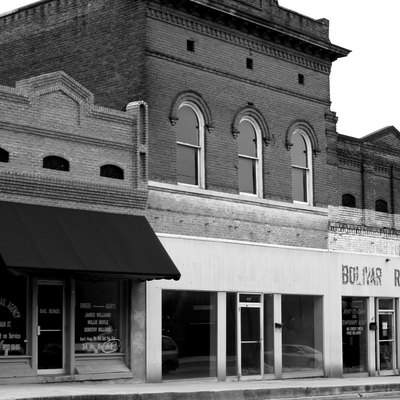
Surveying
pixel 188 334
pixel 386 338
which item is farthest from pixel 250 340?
pixel 386 338

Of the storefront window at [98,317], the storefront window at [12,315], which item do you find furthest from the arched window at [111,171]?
the storefront window at [12,315]

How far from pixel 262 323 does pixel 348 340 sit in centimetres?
433

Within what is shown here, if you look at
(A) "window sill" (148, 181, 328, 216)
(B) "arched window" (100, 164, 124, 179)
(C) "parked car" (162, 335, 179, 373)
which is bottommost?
(C) "parked car" (162, 335, 179, 373)

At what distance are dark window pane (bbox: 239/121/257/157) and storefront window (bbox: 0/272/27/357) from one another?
27.9ft

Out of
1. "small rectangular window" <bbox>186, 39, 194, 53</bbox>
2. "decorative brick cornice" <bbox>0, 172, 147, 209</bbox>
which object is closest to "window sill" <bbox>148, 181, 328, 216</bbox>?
"decorative brick cornice" <bbox>0, 172, 147, 209</bbox>

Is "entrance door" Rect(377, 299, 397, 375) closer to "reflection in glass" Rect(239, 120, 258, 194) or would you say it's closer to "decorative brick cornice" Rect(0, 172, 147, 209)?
"reflection in glass" Rect(239, 120, 258, 194)

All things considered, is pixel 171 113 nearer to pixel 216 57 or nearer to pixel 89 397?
pixel 216 57

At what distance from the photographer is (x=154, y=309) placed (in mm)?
24625

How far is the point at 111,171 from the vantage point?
80.1 feet

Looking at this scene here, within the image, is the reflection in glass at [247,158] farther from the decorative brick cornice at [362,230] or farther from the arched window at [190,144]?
the decorative brick cornice at [362,230]

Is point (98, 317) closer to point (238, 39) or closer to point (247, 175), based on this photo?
point (247, 175)

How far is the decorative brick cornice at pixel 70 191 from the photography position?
72.0 ft

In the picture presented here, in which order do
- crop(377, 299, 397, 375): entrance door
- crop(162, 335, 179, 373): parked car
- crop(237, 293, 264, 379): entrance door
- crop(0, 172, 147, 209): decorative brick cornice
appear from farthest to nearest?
crop(377, 299, 397, 375): entrance door < crop(237, 293, 264, 379): entrance door < crop(162, 335, 179, 373): parked car < crop(0, 172, 147, 209): decorative brick cornice

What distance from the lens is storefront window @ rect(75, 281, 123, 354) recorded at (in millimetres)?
23281
